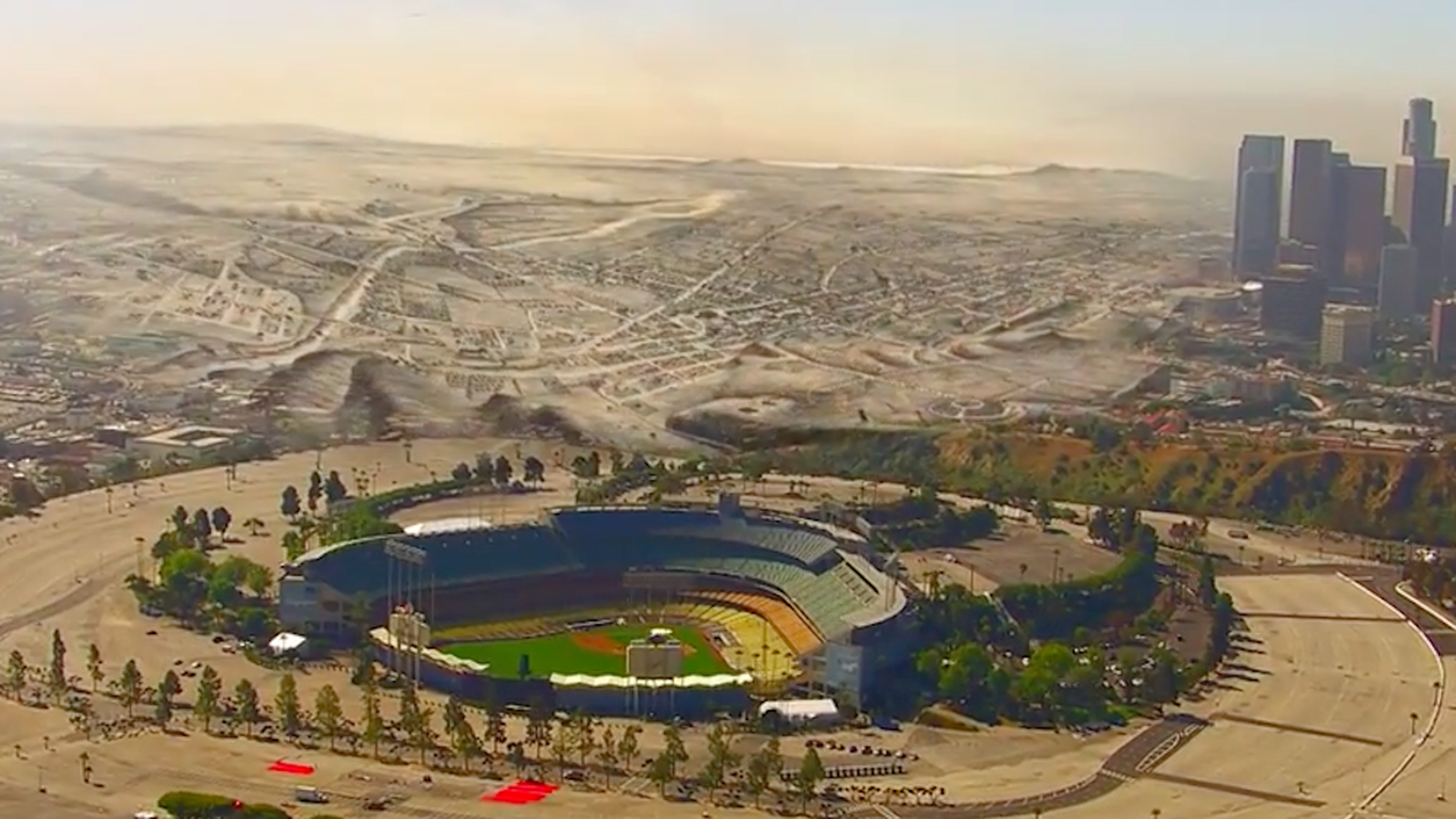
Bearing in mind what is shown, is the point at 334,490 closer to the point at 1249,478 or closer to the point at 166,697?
the point at 166,697

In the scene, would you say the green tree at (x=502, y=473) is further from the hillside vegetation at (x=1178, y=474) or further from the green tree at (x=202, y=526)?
the green tree at (x=202, y=526)

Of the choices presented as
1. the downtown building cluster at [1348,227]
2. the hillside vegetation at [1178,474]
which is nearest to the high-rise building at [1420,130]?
the downtown building cluster at [1348,227]

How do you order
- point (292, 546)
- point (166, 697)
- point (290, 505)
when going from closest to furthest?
point (166, 697), point (292, 546), point (290, 505)

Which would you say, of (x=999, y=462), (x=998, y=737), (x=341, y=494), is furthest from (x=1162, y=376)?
(x=998, y=737)

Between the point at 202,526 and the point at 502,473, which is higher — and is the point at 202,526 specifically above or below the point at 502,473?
below

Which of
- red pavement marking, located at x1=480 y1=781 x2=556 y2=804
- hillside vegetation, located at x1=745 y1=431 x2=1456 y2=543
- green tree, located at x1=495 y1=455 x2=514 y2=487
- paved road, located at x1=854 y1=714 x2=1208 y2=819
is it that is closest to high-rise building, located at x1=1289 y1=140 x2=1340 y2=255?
hillside vegetation, located at x1=745 y1=431 x2=1456 y2=543

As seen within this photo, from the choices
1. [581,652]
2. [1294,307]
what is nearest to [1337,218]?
[1294,307]

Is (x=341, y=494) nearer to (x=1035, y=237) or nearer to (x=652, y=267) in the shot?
(x=652, y=267)
